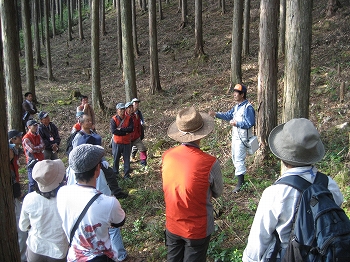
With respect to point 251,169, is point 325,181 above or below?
above

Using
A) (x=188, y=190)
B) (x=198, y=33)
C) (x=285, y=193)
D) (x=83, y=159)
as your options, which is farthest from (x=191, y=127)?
(x=198, y=33)

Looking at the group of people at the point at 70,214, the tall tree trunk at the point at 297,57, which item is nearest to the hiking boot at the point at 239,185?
the tall tree trunk at the point at 297,57

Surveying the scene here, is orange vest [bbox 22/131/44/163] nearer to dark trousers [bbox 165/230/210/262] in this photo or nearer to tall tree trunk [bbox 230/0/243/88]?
dark trousers [bbox 165/230/210/262]

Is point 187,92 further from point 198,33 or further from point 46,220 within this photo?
point 46,220

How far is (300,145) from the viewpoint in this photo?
2.31m

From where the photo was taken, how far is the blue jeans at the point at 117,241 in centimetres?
459

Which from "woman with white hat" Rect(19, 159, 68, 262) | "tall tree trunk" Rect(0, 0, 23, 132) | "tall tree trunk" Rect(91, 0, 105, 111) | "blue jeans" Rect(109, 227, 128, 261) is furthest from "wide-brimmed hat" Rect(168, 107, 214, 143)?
"tall tree trunk" Rect(91, 0, 105, 111)

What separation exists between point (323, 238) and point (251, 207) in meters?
3.79

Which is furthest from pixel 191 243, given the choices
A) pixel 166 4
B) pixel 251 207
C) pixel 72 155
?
pixel 166 4

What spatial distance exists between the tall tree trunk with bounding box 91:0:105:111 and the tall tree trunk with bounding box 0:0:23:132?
10.9 ft

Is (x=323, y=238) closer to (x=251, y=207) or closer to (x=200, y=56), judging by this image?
(x=251, y=207)

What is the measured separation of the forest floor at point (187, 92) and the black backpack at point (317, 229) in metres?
2.71

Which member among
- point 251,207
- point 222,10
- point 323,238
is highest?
point 222,10

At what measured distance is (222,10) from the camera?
28.3 metres
